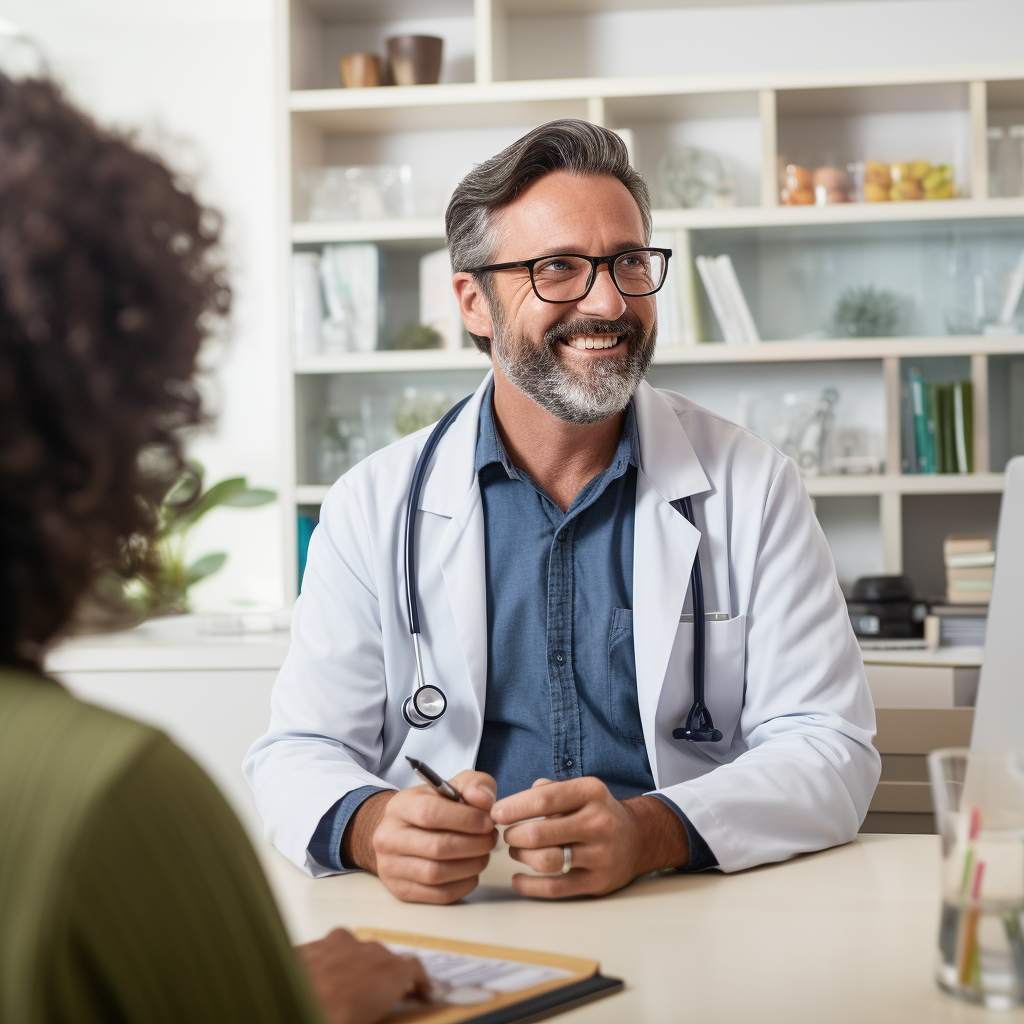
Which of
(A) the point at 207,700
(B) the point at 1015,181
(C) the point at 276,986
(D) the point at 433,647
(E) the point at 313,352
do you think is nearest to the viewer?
(C) the point at 276,986

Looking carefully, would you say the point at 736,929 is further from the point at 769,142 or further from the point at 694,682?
the point at 769,142

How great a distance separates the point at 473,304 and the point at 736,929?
3.72ft

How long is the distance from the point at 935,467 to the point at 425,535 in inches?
71.6

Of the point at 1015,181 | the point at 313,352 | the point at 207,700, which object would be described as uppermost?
the point at 1015,181

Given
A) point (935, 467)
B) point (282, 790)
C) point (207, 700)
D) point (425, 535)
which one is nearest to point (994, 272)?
point (935, 467)

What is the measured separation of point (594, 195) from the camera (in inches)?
61.3

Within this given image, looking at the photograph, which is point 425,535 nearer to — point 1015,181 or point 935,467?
point 935,467

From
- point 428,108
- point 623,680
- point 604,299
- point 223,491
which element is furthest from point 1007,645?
point 223,491

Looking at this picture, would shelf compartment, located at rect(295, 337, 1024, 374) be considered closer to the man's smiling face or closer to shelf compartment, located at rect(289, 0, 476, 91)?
shelf compartment, located at rect(289, 0, 476, 91)

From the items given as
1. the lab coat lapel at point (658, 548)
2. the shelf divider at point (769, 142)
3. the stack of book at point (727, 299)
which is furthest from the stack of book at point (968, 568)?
the lab coat lapel at point (658, 548)

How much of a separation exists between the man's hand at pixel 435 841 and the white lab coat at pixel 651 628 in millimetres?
213

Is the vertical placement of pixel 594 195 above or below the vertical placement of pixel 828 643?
above

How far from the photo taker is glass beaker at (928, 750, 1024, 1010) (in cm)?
71

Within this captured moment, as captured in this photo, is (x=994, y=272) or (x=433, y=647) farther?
(x=994, y=272)
